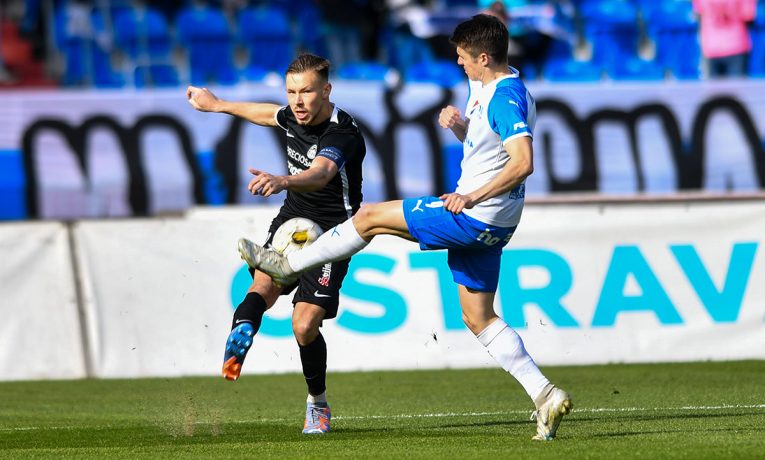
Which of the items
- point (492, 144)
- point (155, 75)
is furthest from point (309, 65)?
point (155, 75)

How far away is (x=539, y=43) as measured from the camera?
18.5 metres

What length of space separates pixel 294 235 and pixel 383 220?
0.78 metres

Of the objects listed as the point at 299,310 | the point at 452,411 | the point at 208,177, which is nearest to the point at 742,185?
the point at 208,177

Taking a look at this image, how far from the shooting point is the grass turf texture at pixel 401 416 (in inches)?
272

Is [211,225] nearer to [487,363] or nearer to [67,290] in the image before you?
[67,290]

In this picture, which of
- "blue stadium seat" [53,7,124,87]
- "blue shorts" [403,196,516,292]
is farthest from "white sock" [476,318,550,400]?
"blue stadium seat" [53,7,124,87]

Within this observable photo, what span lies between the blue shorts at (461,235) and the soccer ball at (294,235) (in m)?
0.83

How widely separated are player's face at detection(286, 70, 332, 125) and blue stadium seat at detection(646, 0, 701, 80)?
11021 mm

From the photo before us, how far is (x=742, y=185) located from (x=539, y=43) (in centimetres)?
397

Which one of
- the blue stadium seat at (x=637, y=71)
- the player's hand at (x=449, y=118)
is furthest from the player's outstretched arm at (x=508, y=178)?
the blue stadium seat at (x=637, y=71)

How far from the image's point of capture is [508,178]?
678 cm

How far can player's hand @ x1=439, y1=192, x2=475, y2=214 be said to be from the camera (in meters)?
6.81

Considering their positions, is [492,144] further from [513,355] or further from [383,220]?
[513,355]

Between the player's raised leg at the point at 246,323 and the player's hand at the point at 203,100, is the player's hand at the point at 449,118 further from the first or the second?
the player's hand at the point at 203,100
